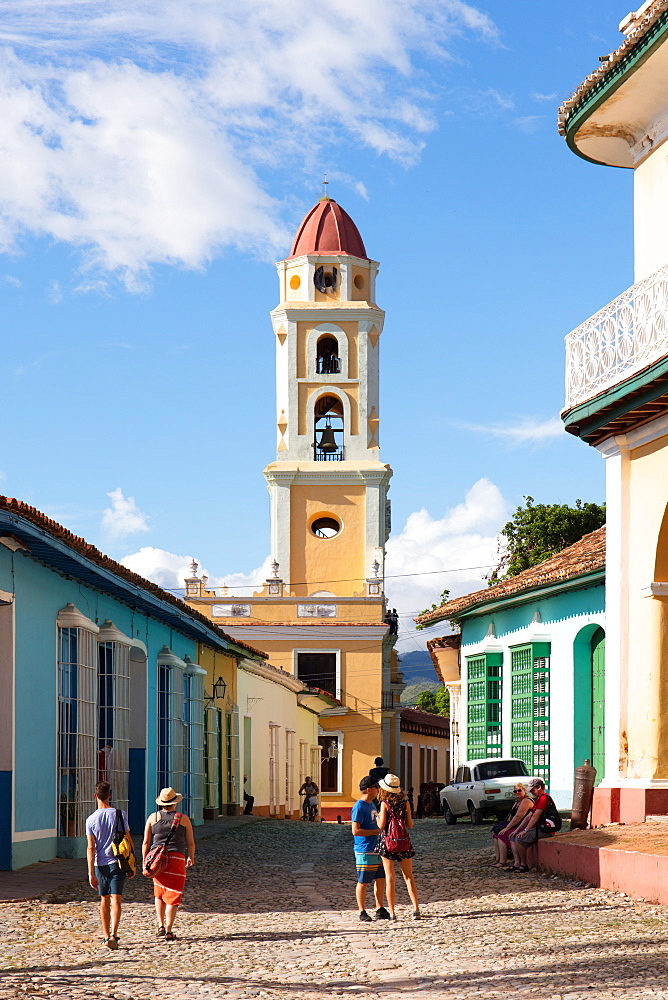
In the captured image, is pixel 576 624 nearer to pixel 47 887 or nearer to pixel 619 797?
pixel 619 797

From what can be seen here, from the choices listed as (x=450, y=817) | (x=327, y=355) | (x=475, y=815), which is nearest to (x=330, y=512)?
(x=327, y=355)

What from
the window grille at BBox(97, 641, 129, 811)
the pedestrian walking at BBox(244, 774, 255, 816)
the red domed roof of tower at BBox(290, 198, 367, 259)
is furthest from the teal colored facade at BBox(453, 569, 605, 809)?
the red domed roof of tower at BBox(290, 198, 367, 259)

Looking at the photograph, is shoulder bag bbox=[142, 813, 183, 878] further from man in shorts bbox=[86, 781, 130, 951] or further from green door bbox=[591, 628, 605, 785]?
green door bbox=[591, 628, 605, 785]

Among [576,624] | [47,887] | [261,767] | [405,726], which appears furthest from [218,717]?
[405,726]

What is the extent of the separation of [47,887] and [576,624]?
11.5 metres

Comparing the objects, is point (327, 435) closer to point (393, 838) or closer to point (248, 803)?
point (248, 803)

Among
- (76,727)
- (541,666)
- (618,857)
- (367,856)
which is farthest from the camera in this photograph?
(541,666)

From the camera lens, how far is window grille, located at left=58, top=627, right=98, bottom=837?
618 inches

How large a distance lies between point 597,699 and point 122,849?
13.4 m

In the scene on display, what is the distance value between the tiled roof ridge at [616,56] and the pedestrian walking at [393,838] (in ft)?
24.7

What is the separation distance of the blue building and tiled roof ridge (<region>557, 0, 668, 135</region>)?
7.04 m

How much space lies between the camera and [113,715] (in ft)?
57.5

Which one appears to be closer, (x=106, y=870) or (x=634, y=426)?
(x=106, y=870)

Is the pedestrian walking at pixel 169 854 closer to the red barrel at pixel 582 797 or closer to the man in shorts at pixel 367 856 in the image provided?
the man in shorts at pixel 367 856
